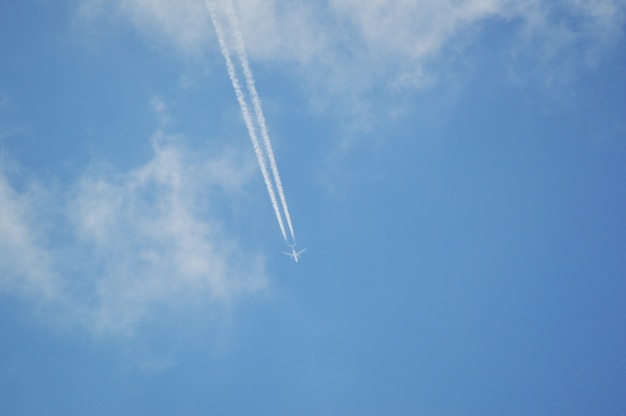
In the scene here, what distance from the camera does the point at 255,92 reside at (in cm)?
4362

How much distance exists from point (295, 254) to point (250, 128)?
563 inches

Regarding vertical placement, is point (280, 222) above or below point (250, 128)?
below

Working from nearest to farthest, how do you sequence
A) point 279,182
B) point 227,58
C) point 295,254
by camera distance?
point 227,58 < point 279,182 < point 295,254

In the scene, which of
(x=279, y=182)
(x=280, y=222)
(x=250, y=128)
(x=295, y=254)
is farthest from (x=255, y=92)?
(x=295, y=254)

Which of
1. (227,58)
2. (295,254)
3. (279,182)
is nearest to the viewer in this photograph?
(227,58)

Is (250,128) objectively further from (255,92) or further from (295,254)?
(295,254)

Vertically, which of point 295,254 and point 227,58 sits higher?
point 227,58

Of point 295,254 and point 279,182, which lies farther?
point 295,254

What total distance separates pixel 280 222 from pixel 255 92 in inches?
496

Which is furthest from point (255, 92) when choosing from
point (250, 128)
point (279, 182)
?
point (279, 182)

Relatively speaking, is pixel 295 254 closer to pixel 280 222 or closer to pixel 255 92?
pixel 280 222

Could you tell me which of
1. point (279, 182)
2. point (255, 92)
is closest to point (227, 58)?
point (255, 92)

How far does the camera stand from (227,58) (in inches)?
1636

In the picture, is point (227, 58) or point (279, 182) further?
point (279, 182)
